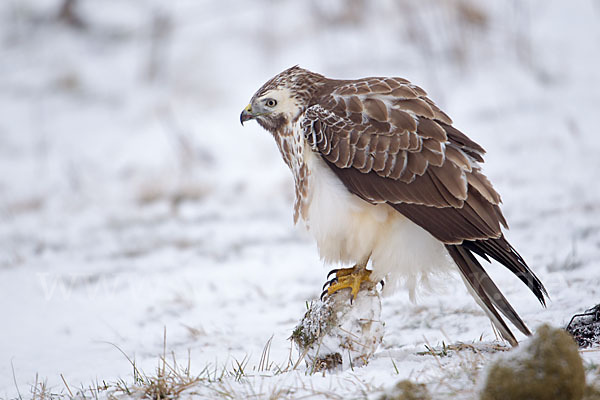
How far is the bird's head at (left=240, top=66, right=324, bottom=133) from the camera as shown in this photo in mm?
3627

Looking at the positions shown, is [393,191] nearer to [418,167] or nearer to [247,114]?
[418,167]

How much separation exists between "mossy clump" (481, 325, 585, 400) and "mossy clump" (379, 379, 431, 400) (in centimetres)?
21

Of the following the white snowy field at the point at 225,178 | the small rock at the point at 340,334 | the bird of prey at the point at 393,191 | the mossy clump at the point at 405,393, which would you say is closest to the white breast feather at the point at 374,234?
the bird of prey at the point at 393,191

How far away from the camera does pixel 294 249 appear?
20.3 feet

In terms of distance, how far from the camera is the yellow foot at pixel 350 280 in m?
3.27

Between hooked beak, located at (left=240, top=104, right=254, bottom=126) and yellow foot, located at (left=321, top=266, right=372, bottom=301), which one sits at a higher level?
hooked beak, located at (left=240, top=104, right=254, bottom=126)

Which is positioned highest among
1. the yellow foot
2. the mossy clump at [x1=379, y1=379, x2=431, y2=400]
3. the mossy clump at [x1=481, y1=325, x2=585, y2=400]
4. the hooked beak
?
the hooked beak

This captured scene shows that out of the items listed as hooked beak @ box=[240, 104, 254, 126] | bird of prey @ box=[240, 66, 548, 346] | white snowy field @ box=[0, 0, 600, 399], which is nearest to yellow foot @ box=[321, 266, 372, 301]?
bird of prey @ box=[240, 66, 548, 346]

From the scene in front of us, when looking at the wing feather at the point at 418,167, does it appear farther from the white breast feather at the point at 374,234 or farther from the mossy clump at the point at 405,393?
the mossy clump at the point at 405,393

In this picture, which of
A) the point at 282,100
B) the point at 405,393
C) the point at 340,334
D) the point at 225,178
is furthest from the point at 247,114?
the point at 225,178

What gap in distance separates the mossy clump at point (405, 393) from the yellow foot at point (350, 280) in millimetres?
919

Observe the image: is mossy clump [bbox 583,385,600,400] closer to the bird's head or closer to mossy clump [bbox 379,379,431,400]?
mossy clump [bbox 379,379,431,400]

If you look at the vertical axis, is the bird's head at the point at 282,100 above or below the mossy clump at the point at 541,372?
above

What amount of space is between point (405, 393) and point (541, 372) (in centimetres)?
44
